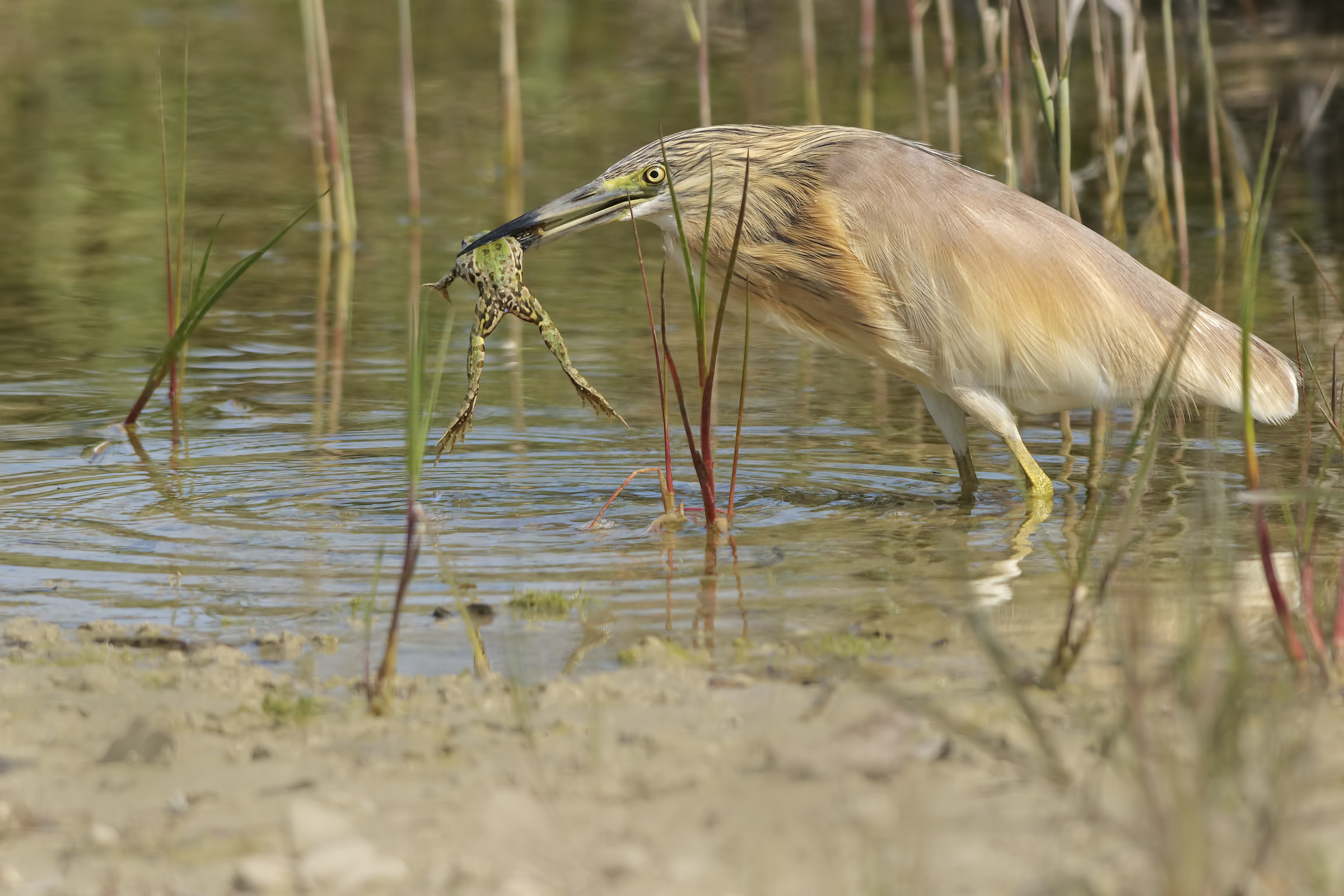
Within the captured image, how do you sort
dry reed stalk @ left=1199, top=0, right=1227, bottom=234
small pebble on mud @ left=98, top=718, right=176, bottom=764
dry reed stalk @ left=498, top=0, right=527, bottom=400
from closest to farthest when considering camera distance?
small pebble on mud @ left=98, top=718, right=176, bottom=764 < dry reed stalk @ left=1199, top=0, right=1227, bottom=234 < dry reed stalk @ left=498, top=0, right=527, bottom=400

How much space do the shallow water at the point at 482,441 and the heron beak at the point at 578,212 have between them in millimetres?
842

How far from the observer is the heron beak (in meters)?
5.31

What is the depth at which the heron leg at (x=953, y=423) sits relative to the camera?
18.7 feet

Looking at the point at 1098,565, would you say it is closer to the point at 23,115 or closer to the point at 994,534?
the point at 994,534

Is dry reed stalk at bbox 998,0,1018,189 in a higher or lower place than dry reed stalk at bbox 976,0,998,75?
lower

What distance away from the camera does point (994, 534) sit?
5195 mm

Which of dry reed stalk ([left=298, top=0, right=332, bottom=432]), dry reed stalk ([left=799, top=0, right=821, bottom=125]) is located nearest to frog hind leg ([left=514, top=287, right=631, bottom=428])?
dry reed stalk ([left=298, top=0, right=332, bottom=432])

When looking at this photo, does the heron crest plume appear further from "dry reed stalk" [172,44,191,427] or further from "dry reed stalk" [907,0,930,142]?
"dry reed stalk" [907,0,930,142]

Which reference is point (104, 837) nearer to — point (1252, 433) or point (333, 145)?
point (1252, 433)

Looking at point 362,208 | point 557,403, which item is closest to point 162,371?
point 557,403

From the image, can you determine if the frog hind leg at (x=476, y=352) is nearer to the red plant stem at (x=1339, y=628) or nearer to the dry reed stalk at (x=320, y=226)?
the dry reed stalk at (x=320, y=226)

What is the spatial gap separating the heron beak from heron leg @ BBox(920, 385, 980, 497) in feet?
3.81

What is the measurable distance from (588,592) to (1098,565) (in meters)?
1.39

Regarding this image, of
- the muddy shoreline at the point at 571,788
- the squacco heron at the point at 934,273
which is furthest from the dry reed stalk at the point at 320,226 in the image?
the muddy shoreline at the point at 571,788
